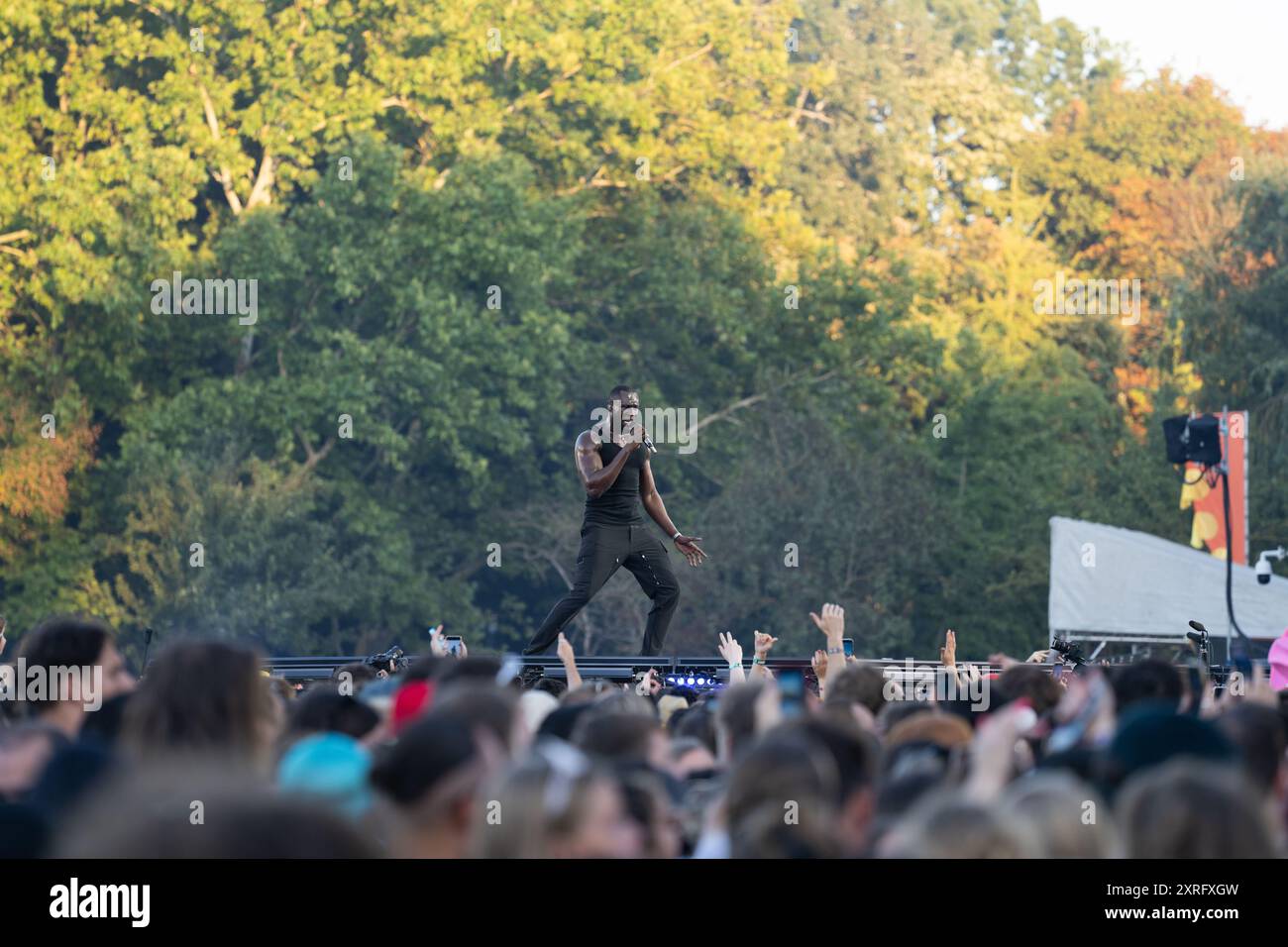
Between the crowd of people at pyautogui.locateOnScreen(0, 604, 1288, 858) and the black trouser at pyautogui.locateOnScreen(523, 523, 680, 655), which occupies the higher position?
the black trouser at pyautogui.locateOnScreen(523, 523, 680, 655)

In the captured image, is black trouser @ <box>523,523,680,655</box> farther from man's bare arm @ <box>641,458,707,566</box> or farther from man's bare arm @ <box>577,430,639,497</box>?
man's bare arm @ <box>577,430,639,497</box>

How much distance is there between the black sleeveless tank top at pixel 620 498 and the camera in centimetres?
1352

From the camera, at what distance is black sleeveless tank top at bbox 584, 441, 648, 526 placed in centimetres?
1352

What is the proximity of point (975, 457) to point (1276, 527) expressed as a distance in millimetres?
8656

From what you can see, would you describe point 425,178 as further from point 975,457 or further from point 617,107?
point 975,457

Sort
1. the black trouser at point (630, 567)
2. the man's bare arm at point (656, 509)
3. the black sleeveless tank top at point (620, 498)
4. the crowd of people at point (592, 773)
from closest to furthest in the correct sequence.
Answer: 1. the crowd of people at point (592, 773)
2. the black trouser at point (630, 567)
3. the black sleeveless tank top at point (620, 498)
4. the man's bare arm at point (656, 509)

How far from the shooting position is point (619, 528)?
13.6m

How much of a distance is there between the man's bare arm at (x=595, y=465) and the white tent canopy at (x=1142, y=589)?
13995mm

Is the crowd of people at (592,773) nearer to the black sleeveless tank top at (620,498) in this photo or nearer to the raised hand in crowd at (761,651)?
the raised hand in crowd at (761,651)

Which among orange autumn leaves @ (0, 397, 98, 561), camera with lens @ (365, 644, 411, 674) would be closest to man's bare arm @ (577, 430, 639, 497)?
camera with lens @ (365, 644, 411, 674)

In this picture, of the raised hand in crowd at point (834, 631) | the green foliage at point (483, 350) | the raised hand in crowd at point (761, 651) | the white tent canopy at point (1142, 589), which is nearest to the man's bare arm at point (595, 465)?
the raised hand in crowd at point (761, 651)

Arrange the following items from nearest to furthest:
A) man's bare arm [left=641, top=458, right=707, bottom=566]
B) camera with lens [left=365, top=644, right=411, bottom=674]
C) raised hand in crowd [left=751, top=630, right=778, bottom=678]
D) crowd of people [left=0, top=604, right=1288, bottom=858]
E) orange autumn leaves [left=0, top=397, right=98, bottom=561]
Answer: crowd of people [left=0, top=604, right=1288, bottom=858], raised hand in crowd [left=751, top=630, right=778, bottom=678], camera with lens [left=365, top=644, right=411, bottom=674], man's bare arm [left=641, top=458, right=707, bottom=566], orange autumn leaves [left=0, top=397, right=98, bottom=561]

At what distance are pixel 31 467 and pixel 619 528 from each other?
24.3m

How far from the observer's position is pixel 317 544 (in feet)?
118
